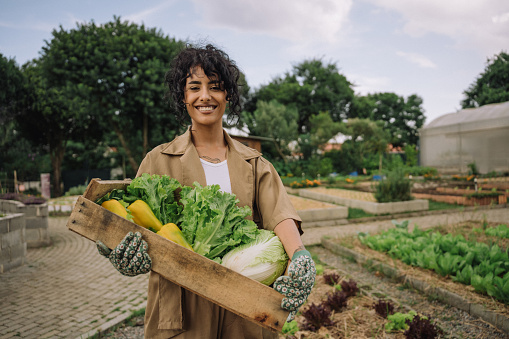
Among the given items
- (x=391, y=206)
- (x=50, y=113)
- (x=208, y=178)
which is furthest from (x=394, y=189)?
(x=50, y=113)

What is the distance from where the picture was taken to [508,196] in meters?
12.2

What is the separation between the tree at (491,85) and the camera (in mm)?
37356

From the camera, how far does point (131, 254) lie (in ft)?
4.86

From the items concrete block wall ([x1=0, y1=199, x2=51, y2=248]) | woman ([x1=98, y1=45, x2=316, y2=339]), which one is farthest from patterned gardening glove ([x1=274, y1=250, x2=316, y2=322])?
concrete block wall ([x1=0, y1=199, x2=51, y2=248])

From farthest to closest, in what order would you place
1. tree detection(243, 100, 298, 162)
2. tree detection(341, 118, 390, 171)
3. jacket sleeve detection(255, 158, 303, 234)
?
tree detection(341, 118, 390, 171) → tree detection(243, 100, 298, 162) → jacket sleeve detection(255, 158, 303, 234)

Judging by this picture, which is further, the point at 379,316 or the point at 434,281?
the point at 434,281

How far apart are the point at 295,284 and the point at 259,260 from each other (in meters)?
0.21

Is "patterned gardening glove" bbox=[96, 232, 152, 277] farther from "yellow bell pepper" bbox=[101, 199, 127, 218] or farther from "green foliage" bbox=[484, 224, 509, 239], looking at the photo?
"green foliage" bbox=[484, 224, 509, 239]

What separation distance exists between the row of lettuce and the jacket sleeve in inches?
125

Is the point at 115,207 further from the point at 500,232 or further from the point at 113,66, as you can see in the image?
the point at 113,66

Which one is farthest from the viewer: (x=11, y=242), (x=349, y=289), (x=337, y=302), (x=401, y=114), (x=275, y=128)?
(x=401, y=114)

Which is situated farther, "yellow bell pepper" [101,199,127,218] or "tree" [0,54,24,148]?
"tree" [0,54,24,148]

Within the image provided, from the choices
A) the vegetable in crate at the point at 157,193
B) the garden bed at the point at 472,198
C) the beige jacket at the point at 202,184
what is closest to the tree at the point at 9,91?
the beige jacket at the point at 202,184

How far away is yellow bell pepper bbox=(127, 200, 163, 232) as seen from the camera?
1685 millimetres
